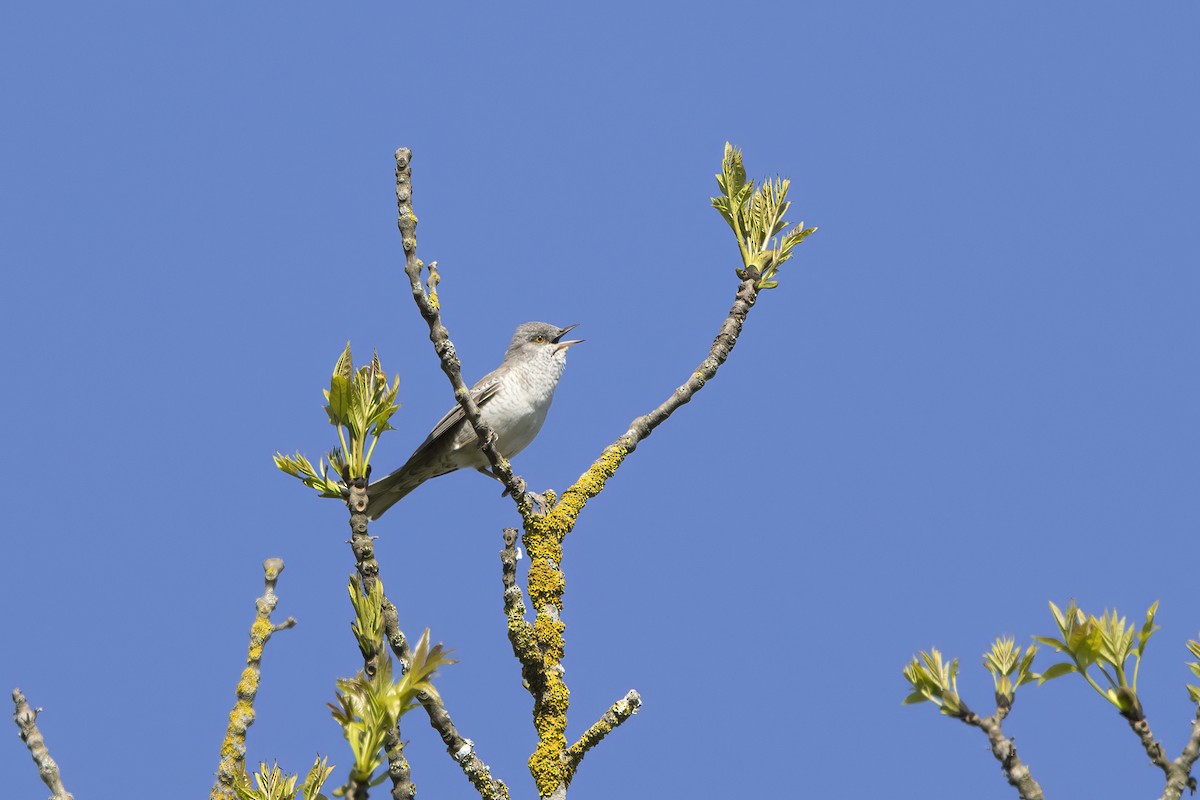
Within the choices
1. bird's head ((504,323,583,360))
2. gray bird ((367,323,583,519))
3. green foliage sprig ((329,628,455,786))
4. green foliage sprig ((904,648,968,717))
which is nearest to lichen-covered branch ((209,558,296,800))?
green foliage sprig ((329,628,455,786))

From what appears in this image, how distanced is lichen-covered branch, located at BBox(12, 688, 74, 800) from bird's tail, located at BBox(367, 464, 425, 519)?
18.9 feet

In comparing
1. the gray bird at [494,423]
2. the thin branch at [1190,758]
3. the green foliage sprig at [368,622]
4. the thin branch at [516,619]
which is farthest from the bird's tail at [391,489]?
the thin branch at [1190,758]

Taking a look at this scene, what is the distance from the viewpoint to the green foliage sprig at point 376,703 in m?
2.87

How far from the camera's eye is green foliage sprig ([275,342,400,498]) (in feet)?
13.1

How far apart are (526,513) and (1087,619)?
8.66 feet

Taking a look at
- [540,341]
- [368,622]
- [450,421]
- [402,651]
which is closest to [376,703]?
[368,622]

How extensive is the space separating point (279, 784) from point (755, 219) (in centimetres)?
338

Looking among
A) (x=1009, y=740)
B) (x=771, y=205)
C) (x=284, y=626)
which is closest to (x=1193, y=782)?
(x=1009, y=740)

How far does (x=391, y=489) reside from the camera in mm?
9766

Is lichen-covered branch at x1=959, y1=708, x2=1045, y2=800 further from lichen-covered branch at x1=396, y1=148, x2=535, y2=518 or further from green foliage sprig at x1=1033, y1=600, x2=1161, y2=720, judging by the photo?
lichen-covered branch at x1=396, y1=148, x2=535, y2=518

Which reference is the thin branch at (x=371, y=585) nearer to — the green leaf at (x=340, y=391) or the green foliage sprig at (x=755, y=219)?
the green leaf at (x=340, y=391)

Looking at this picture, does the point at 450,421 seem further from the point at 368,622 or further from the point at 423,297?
the point at 368,622

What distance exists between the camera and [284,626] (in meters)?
4.18

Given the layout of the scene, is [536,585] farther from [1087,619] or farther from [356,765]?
[1087,619]
